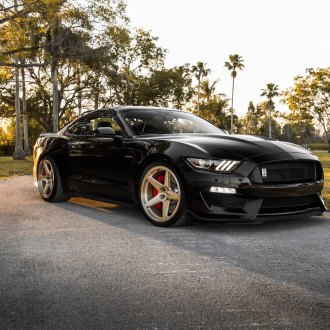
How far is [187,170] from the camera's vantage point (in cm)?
526

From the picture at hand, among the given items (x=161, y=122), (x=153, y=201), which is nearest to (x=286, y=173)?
(x=153, y=201)

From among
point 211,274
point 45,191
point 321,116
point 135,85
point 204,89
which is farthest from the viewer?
point 204,89

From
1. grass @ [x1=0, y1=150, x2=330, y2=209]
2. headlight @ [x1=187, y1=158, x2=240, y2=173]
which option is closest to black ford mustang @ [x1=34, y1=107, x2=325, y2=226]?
headlight @ [x1=187, y1=158, x2=240, y2=173]

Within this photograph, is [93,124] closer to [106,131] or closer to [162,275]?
[106,131]

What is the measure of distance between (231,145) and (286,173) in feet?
2.19

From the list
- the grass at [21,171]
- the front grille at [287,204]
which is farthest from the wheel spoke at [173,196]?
the grass at [21,171]

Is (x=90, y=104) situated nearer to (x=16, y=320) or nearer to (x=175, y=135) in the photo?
(x=175, y=135)

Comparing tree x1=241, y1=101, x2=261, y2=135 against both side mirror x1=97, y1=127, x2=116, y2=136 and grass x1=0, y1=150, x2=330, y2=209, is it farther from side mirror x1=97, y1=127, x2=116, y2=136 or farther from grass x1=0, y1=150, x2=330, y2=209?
side mirror x1=97, y1=127, x2=116, y2=136

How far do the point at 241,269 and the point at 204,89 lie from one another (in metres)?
73.2

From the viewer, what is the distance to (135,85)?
124 feet

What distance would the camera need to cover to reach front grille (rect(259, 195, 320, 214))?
5.22 meters

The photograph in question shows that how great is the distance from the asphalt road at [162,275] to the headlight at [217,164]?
693 mm

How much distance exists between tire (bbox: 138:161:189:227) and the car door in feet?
1.24

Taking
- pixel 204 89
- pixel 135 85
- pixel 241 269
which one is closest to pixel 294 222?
pixel 241 269
